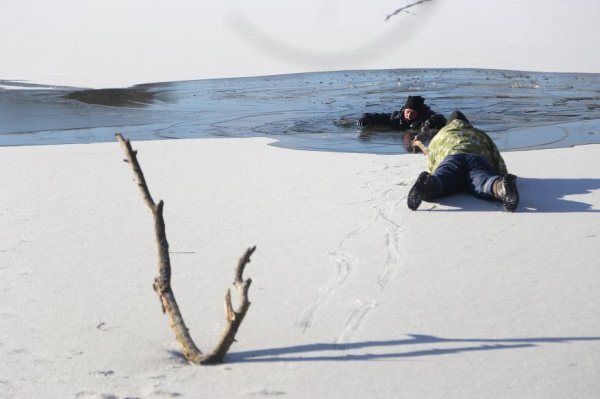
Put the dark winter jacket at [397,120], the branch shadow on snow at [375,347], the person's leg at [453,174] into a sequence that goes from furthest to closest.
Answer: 1. the dark winter jacket at [397,120]
2. the person's leg at [453,174]
3. the branch shadow on snow at [375,347]

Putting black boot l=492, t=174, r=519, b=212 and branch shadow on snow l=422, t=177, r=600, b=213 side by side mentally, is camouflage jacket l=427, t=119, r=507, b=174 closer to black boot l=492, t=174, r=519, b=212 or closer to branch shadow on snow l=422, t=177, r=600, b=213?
branch shadow on snow l=422, t=177, r=600, b=213

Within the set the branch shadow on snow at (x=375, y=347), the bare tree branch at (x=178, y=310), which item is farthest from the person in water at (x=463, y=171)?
the bare tree branch at (x=178, y=310)

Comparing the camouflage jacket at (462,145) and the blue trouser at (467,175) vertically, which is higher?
the camouflage jacket at (462,145)

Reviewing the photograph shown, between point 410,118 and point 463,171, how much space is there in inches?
133

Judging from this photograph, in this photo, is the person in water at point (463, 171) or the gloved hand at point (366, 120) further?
the gloved hand at point (366, 120)

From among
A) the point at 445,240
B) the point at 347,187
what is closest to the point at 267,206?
the point at 347,187

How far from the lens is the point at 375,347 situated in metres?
3.30

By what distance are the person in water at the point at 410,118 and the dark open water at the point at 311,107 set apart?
25 centimetres

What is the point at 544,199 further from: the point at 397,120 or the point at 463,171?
the point at 397,120

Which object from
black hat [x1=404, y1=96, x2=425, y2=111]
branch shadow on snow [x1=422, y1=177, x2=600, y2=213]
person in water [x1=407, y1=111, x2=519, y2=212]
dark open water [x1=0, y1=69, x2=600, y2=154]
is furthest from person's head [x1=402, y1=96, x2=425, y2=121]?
branch shadow on snow [x1=422, y1=177, x2=600, y2=213]

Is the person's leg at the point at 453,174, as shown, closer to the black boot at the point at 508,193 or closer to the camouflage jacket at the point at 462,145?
the camouflage jacket at the point at 462,145

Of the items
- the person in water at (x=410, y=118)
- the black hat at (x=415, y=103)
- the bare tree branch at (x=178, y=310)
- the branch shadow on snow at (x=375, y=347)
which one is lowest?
the branch shadow on snow at (x=375, y=347)

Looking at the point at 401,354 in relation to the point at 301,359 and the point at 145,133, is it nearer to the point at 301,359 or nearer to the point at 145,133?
the point at 301,359

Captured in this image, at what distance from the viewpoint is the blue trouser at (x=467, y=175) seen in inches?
212
